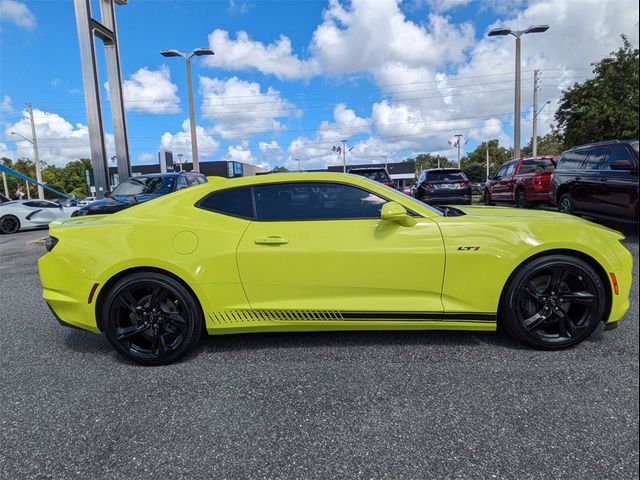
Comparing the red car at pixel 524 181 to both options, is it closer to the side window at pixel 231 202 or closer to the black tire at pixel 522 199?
the black tire at pixel 522 199

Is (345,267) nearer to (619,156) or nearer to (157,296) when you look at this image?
(157,296)

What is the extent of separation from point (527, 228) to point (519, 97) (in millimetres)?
16560

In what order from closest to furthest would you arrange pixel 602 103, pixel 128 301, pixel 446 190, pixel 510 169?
1. pixel 128 301
2. pixel 602 103
3. pixel 510 169
4. pixel 446 190

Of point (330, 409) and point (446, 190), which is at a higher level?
point (446, 190)

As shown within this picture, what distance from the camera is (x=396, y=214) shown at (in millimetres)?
2885

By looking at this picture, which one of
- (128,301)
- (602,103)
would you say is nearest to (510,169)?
(602,103)

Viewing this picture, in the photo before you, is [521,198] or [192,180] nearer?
[192,180]

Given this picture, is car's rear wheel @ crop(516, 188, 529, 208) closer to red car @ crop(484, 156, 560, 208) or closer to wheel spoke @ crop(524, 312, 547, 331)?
red car @ crop(484, 156, 560, 208)

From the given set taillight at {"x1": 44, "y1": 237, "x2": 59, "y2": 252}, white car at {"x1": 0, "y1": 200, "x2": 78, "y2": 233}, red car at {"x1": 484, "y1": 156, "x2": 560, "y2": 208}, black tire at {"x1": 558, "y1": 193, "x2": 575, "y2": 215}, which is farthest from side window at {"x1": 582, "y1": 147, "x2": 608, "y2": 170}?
white car at {"x1": 0, "y1": 200, "x2": 78, "y2": 233}

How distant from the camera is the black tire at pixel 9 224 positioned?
13664 millimetres

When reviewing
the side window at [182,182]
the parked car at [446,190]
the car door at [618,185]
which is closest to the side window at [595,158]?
the car door at [618,185]

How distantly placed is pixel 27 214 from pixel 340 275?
15.2m

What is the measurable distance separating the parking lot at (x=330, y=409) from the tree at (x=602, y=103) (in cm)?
610

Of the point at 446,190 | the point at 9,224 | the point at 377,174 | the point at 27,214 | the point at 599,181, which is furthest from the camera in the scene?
the point at 27,214
